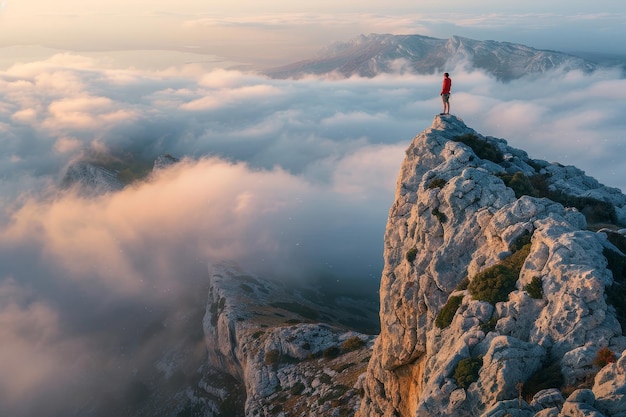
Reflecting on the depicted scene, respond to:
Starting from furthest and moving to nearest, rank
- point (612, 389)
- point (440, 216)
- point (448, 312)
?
point (440, 216) → point (448, 312) → point (612, 389)

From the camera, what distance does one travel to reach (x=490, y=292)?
29.1 meters

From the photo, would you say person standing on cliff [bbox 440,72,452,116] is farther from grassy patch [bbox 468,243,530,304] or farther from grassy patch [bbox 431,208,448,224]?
grassy patch [bbox 468,243,530,304]

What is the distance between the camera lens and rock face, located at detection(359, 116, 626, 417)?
77.2ft

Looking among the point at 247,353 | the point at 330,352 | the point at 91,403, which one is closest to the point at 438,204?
the point at 330,352

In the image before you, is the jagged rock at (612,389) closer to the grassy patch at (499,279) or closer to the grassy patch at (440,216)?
the grassy patch at (499,279)

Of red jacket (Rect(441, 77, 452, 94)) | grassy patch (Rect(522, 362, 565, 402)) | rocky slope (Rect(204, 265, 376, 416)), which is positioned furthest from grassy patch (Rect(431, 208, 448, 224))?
rocky slope (Rect(204, 265, 376, 416))

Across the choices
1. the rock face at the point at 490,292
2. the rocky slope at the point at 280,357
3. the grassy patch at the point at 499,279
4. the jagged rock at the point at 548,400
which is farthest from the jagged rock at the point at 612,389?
the rocky slope at the point at 280,357

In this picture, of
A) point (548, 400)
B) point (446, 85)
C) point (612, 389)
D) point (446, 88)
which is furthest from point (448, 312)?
point (446, 88)

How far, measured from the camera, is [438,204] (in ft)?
126

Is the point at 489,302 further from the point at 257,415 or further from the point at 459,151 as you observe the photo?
the point at 257,415

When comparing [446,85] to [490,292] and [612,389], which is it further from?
[612,389]

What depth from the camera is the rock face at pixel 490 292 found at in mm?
23516

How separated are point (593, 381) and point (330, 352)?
6786cm

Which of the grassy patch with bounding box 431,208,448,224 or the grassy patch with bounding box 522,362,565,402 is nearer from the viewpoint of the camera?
the grassy patch with bounding box 522,362,565,402
